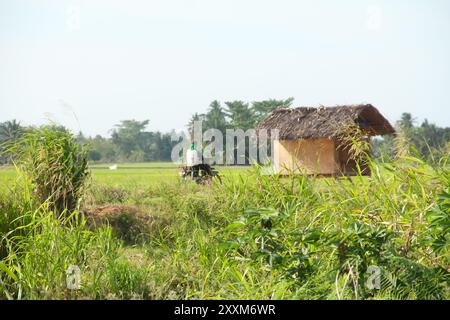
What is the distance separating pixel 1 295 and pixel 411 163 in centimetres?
351

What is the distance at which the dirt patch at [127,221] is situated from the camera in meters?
6.63

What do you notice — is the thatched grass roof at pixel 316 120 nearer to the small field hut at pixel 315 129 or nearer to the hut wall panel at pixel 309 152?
the small field hut at pixel 315 129

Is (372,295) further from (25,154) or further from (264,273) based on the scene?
(25,154)

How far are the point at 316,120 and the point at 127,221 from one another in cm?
1043

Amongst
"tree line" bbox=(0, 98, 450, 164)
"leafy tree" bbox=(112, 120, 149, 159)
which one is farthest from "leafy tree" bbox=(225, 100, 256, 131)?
"leafy tree" bbox=(112, 120, 149, 159)

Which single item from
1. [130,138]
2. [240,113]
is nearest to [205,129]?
[240,113]

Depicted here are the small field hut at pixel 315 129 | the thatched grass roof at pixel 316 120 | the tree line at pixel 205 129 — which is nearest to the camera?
the small field hut at pixel 315 129

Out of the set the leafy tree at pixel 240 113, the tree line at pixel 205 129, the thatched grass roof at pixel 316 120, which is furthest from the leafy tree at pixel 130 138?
the thatched grass roof at pixel 316 120

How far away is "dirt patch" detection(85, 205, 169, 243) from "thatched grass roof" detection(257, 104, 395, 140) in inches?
363

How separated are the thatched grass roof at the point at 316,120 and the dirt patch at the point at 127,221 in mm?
9228

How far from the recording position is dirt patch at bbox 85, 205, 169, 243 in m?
6.63

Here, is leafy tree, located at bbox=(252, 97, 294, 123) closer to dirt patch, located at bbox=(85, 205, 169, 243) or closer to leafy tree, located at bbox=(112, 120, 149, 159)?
leafy tree, located at bbox=(112, 120, 149, 159)

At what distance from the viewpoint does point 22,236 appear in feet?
14.7
